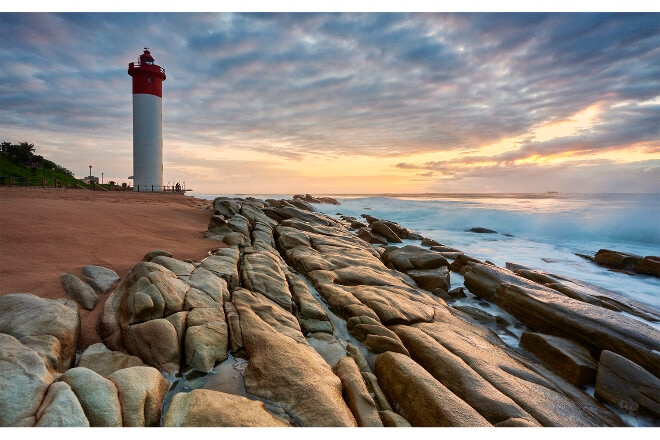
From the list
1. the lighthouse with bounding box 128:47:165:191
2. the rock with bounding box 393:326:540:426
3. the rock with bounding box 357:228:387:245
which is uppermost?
the lighthouse with bounding box 128:47:165:191

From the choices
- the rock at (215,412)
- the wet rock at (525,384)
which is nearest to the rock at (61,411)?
the rock at (215,412)

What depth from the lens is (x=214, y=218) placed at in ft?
31.1

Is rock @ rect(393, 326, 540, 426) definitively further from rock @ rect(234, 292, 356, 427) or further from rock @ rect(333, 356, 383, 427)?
rock @ rect(234, 292, 356, 427)

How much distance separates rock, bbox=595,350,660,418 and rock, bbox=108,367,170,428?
189 inches

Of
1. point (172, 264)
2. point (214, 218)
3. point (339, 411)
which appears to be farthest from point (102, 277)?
point (214, 218)

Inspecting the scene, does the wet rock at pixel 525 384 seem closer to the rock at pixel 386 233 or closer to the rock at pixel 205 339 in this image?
the rock at pixel 205 339

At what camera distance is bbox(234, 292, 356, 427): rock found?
8.23 feet

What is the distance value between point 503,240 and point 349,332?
14.8 m

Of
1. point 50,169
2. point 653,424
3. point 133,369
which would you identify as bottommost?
point 653,424

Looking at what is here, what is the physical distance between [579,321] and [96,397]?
6.06 meters

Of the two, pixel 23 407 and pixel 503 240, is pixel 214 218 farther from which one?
pixel 503 240

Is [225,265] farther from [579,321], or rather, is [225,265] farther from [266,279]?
[579,321]

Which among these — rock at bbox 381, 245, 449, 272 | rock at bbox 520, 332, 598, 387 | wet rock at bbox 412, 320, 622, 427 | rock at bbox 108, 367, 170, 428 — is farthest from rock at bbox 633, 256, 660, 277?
rock at bbox 108, 367, 170, 428

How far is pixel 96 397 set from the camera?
2158 mm
